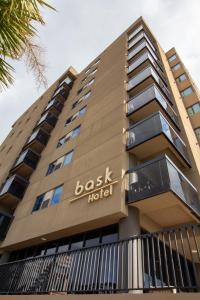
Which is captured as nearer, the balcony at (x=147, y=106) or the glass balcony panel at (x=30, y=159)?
the balcony at (x=147, y=106)

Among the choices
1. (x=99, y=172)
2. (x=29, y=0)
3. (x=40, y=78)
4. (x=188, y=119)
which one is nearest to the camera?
(x=29, y=0)

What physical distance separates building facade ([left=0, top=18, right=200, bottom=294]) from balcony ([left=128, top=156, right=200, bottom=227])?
0.05 m

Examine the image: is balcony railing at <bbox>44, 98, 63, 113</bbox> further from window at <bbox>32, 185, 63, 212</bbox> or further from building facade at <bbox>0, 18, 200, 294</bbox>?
window at <bbox>32, 185, 63, 212</bbox>

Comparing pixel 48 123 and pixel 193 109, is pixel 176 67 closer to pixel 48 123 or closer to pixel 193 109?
pixel 193 109

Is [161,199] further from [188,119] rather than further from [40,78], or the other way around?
[188,119]

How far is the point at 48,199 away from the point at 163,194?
8603 mm

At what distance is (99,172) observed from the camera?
1237 centimetres

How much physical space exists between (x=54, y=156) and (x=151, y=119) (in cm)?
957

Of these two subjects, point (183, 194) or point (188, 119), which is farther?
point (188, 119)

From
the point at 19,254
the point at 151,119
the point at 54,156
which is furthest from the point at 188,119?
the point at 19,254

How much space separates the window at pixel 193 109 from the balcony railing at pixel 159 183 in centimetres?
1036

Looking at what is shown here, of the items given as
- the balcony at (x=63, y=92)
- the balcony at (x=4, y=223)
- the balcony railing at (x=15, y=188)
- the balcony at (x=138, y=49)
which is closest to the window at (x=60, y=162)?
the balcony railing at (x=15, y=188)

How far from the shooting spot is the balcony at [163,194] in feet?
31.5

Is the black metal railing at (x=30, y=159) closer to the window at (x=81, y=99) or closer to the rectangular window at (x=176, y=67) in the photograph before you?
the window at (x=81, y=99)
